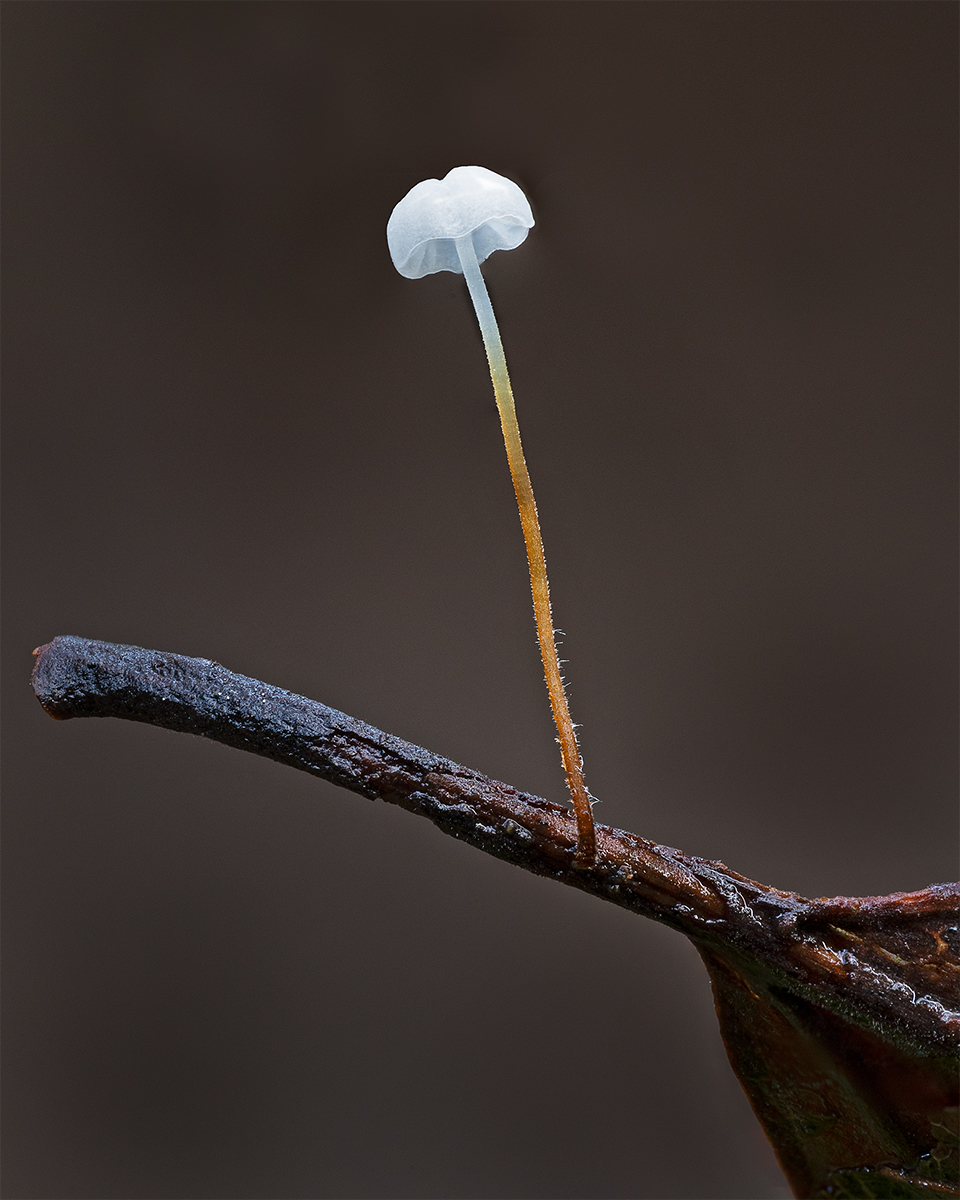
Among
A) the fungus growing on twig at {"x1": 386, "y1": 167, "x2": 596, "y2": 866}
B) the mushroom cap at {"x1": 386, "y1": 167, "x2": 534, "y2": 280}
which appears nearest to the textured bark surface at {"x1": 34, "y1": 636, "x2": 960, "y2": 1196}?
the fungus growing on twig at {"x1": 386, "y1": 167, "x2": 596, "y2": 866}

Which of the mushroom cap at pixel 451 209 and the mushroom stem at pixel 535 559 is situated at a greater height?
the mushroom cap at pixel 451 209

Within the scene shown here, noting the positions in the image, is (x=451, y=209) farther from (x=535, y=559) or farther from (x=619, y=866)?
(x=619, y=866)

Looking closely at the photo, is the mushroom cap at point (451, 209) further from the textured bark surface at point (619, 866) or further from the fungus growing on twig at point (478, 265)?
the textured bark surface at point (619, 866)

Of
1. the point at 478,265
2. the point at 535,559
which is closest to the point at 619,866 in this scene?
the point at 535,559

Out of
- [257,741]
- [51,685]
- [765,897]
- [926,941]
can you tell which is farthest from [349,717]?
[926,941]

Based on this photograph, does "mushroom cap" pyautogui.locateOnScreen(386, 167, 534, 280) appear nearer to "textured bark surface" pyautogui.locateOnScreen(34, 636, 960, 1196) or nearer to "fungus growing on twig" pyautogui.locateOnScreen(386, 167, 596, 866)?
"fungus growing on twig" pyautogui.locateOnScreen(386, 167, 596, 866)

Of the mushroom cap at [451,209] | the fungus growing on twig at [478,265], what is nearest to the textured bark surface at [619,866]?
the fungus growing on twig at [478,265]

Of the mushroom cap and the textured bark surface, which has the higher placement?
the mushroom cap
